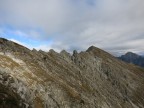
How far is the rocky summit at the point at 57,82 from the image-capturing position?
5812 cm

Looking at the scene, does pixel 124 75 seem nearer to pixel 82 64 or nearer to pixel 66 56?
pixel 82 64

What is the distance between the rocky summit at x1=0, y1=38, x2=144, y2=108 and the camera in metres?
58.1

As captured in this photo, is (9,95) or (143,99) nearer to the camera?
(9,95)

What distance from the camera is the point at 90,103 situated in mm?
75562

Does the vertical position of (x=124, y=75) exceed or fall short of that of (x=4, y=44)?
it falls short

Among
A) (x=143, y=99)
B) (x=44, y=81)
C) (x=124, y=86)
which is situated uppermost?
(x=44, y=81)

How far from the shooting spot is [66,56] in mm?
108188

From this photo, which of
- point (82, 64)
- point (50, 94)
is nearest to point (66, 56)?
point (82, 64)

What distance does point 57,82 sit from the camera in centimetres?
7081

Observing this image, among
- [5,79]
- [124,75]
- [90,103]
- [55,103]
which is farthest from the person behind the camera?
[124,75]

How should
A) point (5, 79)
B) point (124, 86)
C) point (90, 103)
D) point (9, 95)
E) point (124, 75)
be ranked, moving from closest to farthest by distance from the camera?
point (9, 95)
point (5, 79)
point (90, 103)
point (124, 86)
point (124, 75)

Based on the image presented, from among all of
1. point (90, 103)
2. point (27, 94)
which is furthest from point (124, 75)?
point (27, 94)

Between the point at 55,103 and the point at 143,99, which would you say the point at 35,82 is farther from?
the point at 143,99

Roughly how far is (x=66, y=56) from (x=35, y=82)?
4549 cm
